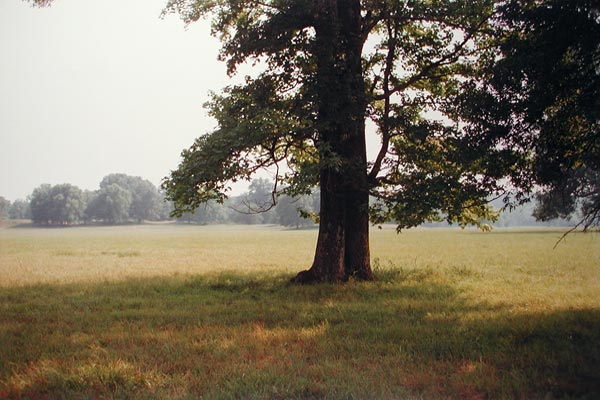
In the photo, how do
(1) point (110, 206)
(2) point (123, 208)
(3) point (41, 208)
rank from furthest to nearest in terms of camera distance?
(2) point (123, 208), (1) point (110, 206), (3) point (41, 208)

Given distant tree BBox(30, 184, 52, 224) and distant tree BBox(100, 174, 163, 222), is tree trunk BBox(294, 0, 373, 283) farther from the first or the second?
distant tree BBox(100, 174, 163, 222)

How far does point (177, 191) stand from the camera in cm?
1195

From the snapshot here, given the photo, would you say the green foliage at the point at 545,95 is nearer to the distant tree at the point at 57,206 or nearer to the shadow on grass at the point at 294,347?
the shadow on grass at the point at 294,347

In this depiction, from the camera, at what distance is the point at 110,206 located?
427 feet

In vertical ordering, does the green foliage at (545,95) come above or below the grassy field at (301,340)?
above

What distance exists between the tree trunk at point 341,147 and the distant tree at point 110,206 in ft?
427

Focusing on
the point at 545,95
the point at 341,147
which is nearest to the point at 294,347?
the point at 545,95

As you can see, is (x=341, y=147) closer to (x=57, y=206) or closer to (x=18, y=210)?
(x=57, y=206)

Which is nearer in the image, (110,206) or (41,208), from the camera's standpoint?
(41,208)

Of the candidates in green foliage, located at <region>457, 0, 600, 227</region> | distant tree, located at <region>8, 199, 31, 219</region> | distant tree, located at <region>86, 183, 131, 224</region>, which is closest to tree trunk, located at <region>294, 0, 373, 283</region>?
green foliage, located at <region>457, 0, 600, 227</region>

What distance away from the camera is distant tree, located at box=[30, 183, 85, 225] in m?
123

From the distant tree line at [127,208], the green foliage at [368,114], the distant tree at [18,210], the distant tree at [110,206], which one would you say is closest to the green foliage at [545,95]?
the green foliage at [368,114]

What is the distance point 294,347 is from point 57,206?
13668cm

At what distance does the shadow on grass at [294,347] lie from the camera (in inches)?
217
